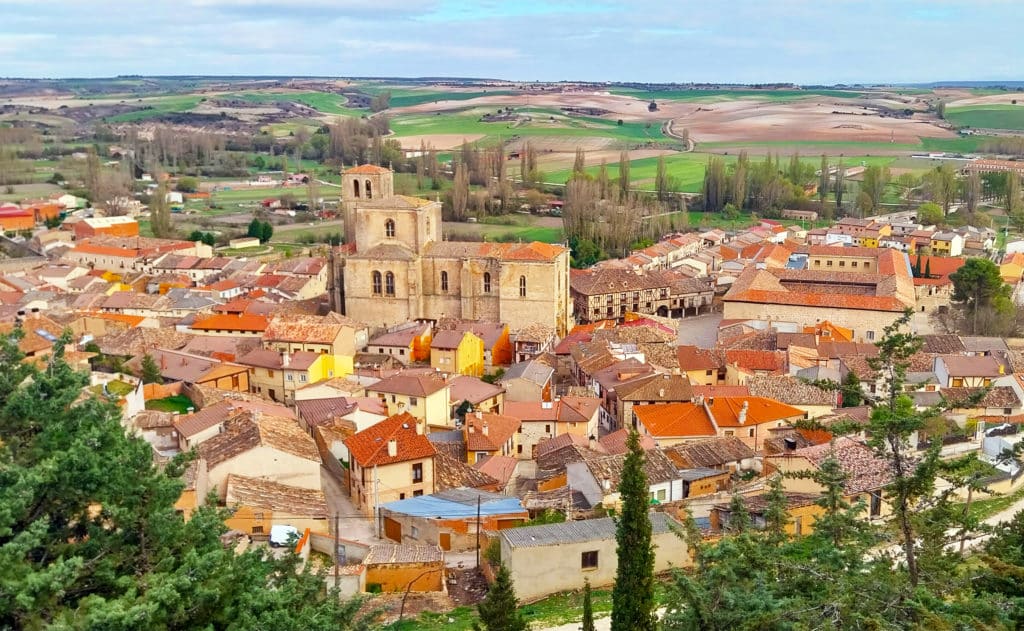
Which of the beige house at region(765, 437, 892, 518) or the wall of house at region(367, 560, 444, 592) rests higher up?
the beige house at region(765, 437, 892, 518)

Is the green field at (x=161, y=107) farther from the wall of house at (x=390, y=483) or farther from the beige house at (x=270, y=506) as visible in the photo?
the beige house at (x=270, y=506)

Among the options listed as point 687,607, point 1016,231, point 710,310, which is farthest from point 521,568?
point 1016,231

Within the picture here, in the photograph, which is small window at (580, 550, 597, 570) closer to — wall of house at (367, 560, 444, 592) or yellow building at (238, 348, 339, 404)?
wall of house at (367, 560, 444, 592)

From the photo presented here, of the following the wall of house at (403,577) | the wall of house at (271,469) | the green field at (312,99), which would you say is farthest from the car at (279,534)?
the green field at (312,99)

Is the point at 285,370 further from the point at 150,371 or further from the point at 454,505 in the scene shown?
the point at 454,505

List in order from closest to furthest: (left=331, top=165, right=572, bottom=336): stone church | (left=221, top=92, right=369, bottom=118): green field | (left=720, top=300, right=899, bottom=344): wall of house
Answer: (left=331, top=165, right=572, bottom=336): stone church, (left=720, top=300, right=899, bottom=344): wall of house, (left=221, top=92, right=369, bottom=118): green field

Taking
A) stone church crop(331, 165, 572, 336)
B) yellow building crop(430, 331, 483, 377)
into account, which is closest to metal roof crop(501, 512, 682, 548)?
yellow building crop(430, 331, 483, 377)

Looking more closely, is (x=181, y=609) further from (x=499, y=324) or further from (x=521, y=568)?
(x=499, y=324)
